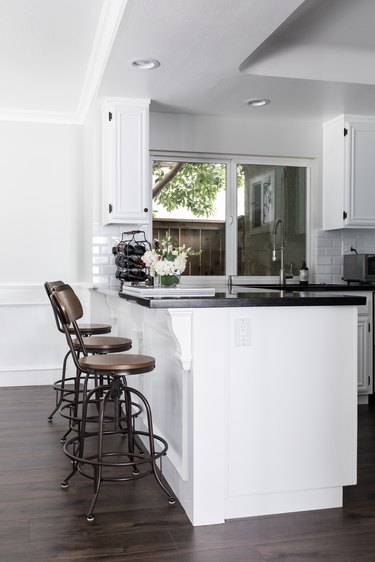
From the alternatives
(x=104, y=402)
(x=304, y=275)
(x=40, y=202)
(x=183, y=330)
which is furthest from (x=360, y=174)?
(x=104, y=402)

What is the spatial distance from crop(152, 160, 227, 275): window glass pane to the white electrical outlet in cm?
278

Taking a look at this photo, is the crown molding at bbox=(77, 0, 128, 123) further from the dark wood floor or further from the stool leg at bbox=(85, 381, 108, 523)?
the dark wood floor

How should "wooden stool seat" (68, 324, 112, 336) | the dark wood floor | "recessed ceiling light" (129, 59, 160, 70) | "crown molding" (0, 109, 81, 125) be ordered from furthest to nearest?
"crown molding" (0, 109, 81, 125)
"wooden stool seat" (68, 324, 112, 336)
"recessed ceiling light" (129, 59, 160, 70)
the dark wood floor

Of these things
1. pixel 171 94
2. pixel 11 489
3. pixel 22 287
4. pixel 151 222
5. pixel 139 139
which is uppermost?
pixel 171 94

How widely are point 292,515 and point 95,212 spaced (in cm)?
297

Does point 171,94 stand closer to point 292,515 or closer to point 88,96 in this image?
point 88,96

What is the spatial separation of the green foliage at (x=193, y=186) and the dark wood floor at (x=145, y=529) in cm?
274

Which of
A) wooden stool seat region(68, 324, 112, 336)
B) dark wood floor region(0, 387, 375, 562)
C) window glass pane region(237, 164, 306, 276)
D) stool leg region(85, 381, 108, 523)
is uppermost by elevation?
window glass pane region(237, 164, 306, 276)

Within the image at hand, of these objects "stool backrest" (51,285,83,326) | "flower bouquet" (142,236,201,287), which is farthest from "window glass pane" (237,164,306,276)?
"stool backrest" (51,285,83,326)

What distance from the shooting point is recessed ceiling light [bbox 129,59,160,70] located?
370cm

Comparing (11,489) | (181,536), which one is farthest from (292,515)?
(11,489)

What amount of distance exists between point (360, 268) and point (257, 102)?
1650 millimetres

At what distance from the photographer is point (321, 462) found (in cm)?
260

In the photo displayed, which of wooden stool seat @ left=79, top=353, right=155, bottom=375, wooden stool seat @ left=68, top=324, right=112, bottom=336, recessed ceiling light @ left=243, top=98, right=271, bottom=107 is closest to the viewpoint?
wooden stool seat @ left=79, top=353, right=155, bottom=375
